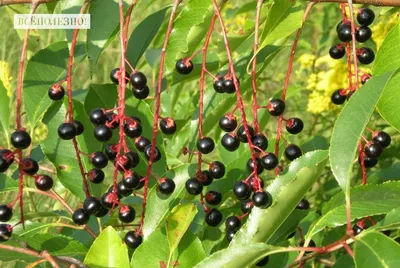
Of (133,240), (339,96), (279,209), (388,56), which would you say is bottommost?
(133,240)

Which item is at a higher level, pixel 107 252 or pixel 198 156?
pixel 198 156

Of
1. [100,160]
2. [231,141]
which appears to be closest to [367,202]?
[231,141]

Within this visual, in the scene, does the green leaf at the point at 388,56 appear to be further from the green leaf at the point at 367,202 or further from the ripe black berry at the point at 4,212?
the ripe black berry at the point at 4,212

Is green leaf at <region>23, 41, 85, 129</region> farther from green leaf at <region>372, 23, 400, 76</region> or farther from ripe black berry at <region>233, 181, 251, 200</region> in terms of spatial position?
green leaf at <region>372, 23, 400, 76</region>

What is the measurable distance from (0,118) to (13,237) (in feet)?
1.12

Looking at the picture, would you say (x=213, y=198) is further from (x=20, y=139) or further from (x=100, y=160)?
(x=20, y=139)

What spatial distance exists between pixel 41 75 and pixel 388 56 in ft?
2.23

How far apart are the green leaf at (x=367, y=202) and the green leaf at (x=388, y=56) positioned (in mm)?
214

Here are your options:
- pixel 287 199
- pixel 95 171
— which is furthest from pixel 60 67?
pixel 287 199

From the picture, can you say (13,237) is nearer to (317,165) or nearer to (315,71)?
(317,165)

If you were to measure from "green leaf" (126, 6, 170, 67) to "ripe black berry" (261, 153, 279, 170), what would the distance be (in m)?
0.46

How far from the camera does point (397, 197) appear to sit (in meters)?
1.17

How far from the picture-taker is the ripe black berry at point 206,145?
128 centimetres

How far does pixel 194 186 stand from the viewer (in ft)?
4.14
